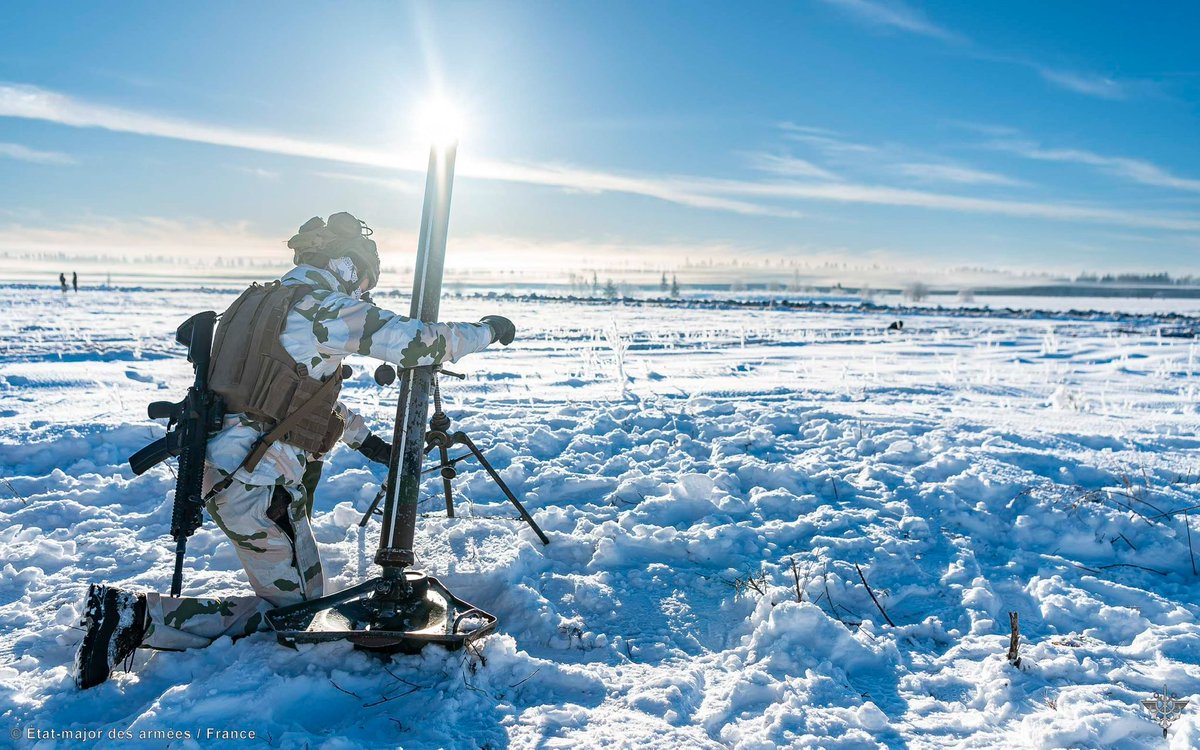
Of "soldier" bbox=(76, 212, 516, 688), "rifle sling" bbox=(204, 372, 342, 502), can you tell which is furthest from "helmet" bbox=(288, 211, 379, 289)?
"rifle sling" bbox=(204, 372, 342, 502)

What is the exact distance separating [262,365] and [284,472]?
0.57m

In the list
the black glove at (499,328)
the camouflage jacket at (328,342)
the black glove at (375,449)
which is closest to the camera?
the camouflage jacket at (328,342)

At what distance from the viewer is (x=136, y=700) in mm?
2920

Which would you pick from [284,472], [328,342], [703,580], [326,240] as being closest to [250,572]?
[284,472]

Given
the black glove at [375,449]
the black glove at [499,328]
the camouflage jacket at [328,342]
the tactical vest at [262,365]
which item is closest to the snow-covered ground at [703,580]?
the black glove at [375,449]

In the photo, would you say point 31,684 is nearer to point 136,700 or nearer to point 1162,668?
point 136,700

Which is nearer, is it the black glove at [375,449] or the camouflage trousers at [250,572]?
the camouflage trousers at [250,572]

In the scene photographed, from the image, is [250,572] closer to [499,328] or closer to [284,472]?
[284,472]

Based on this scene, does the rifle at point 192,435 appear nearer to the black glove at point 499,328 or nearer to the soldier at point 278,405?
the soldier at point 278,405

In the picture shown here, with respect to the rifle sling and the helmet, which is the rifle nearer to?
the rifle sling

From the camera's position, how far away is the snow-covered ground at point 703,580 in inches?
113

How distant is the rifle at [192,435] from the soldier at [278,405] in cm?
6

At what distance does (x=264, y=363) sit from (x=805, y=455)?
492cm

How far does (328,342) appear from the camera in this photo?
10.7ft
